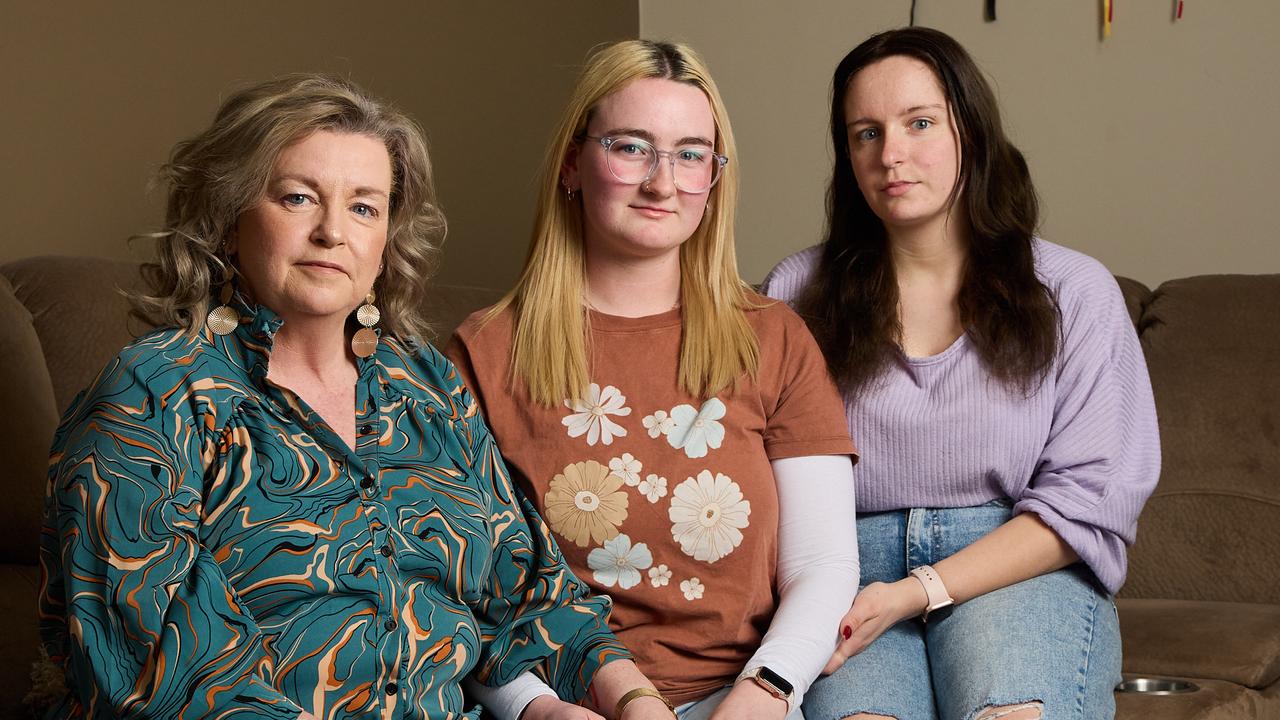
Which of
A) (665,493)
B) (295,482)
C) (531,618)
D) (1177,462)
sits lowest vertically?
(1177,462)

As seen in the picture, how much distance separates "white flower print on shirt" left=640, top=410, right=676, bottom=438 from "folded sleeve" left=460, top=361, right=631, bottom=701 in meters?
0.21

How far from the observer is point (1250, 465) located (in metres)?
2.45

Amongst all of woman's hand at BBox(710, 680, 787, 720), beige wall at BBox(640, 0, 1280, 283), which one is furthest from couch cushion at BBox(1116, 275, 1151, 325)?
woman's hand at BBox(710, 680, 787, 720)

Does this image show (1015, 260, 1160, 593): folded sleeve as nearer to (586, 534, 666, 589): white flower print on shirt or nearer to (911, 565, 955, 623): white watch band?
(911, 565, 955, 623): white watch band

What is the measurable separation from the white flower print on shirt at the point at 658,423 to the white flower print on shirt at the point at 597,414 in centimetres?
3

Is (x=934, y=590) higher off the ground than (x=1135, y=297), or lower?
lower

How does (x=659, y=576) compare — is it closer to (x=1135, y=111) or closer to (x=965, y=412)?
(x=965, y=412)

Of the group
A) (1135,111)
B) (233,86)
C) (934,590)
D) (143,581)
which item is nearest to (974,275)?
(934,590)

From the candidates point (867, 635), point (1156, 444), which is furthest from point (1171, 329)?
point (867, 635)

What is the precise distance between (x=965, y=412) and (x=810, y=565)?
1.18 ft

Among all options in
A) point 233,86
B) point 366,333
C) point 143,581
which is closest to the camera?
point 143,581

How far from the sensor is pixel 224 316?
4.58ft

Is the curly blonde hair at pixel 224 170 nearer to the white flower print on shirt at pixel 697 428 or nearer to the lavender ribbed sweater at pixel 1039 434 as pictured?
the white flower print on shirt at pixel 697 428

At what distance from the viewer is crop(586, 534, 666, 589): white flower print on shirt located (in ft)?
5.36
